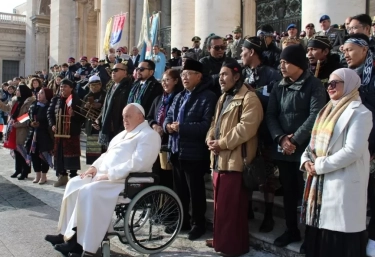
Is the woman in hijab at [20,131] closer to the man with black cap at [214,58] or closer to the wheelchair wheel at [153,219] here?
the man with black cap at [214,58]

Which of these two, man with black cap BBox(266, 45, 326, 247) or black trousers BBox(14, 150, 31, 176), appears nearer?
man with black cap BBox(266, 45, 326, 247)

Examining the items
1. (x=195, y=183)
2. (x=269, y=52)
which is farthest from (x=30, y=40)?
(x=195, y=183)

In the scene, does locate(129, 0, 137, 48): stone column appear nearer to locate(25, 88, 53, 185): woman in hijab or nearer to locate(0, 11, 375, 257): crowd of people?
locate(25, 88, 53, 185): woman in hijab

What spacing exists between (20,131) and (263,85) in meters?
5.97

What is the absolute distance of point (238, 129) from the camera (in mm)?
4539

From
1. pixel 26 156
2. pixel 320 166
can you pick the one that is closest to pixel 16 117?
pixel 26 156

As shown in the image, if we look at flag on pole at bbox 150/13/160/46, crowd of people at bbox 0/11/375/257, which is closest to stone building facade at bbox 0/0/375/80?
flag on pole at bbox 150/13/160/46

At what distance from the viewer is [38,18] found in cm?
3316

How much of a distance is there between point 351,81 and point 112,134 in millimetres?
4052

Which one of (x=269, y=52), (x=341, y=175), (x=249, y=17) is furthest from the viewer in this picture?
(x=249, y=17)

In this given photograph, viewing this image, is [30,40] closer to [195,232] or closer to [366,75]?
[195,232]

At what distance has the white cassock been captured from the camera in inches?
172

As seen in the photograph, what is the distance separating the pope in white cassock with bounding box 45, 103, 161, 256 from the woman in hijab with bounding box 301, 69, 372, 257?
1895 millimetres

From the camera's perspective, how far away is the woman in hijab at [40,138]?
28.0 feet
